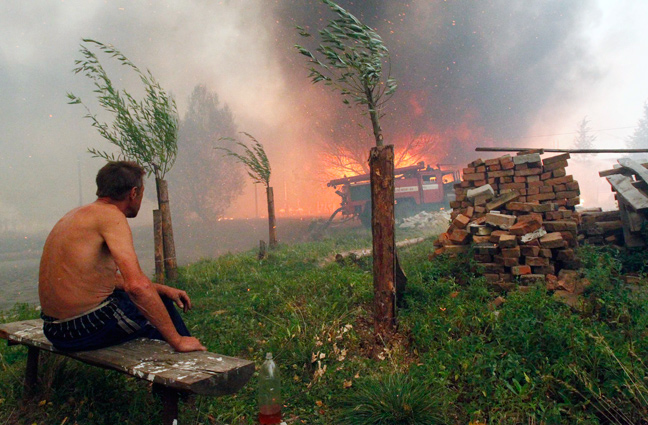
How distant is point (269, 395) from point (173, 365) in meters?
1.04

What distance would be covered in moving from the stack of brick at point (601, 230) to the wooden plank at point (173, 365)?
244 inches

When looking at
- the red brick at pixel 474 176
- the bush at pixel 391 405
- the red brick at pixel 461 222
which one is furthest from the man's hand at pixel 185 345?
the red brick at pixel 474 176

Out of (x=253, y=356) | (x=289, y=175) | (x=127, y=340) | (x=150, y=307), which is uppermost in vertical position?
(x=289, y=175)

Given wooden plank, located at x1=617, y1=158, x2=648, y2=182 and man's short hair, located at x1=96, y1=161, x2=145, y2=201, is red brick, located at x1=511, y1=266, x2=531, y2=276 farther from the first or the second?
man's short hair, located at x1=96, y1=161, x2=145, y2=201

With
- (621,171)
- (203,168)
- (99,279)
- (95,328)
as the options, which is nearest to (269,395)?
(95,328)

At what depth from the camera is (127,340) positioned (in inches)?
101

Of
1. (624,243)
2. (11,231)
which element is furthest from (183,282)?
(11,231)

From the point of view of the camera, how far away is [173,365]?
6.76ft

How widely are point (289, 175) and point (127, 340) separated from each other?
44861mm

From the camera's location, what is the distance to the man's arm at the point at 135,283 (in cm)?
220

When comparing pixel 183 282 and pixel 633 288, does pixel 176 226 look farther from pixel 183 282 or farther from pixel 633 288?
pixel 633 288

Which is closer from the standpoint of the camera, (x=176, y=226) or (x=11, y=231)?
(x=176, y=226)

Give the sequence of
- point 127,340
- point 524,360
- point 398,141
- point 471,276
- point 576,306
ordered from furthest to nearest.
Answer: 1. point 398,141
2. point 471,276
3. point 576,306
4. point 524,360
5. point 127,340

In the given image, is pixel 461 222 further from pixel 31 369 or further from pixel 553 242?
pixel 31 369
